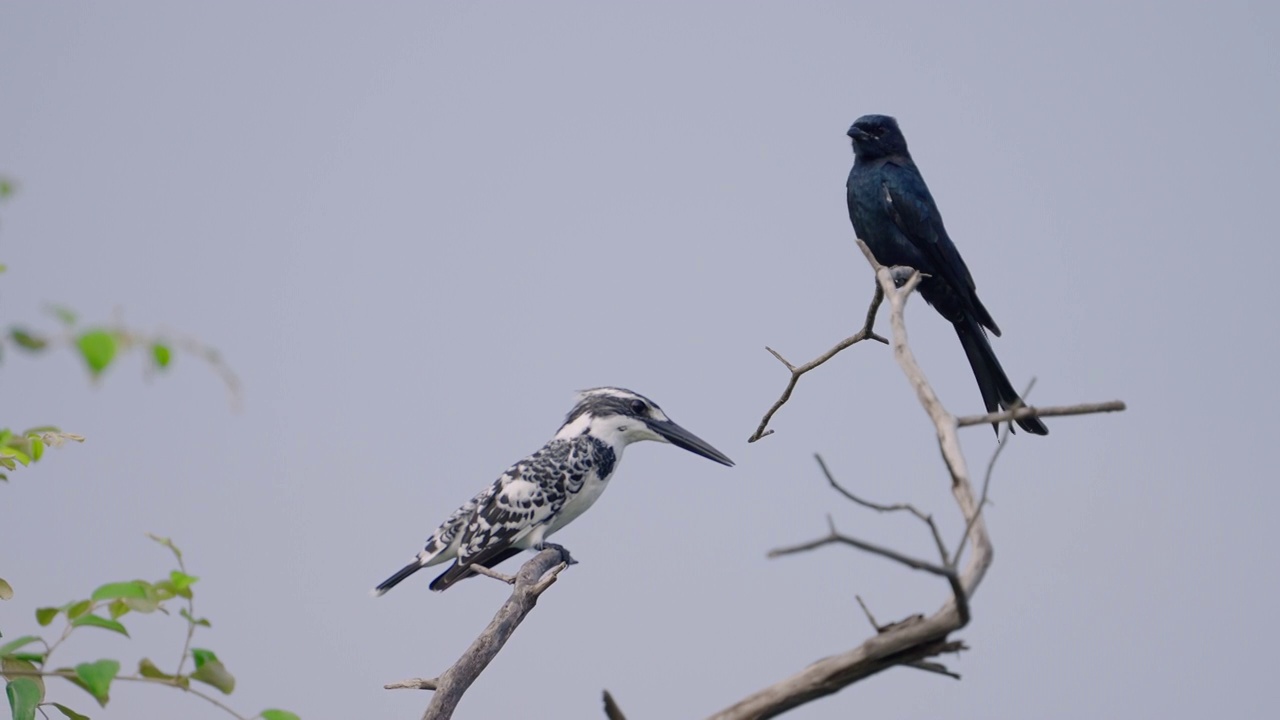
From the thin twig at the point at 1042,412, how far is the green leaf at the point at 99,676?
4.01 ft

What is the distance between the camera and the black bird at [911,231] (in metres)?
4.30

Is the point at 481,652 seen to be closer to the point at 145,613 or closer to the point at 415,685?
the point at 415,685

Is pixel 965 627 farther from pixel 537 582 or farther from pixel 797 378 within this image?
pixel 537 582

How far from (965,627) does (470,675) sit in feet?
5.51

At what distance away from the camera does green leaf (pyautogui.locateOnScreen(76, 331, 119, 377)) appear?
0.94 m

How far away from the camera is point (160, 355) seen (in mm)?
994

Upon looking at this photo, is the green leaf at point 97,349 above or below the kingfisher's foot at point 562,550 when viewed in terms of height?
above

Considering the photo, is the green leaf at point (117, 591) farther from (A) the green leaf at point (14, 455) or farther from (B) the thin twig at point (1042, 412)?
(B) the thin twig at point (1042, 412)

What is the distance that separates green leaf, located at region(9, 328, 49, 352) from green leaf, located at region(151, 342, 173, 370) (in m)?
0.08

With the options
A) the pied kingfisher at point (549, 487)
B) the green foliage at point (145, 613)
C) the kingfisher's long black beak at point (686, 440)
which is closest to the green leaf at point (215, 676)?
the green foliage at point (145, 613)

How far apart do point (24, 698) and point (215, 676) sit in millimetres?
313

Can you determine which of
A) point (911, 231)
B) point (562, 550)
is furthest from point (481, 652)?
point (911, 231)

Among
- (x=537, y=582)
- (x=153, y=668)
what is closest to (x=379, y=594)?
(x=537, y=582)

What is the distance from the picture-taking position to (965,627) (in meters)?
1.56
